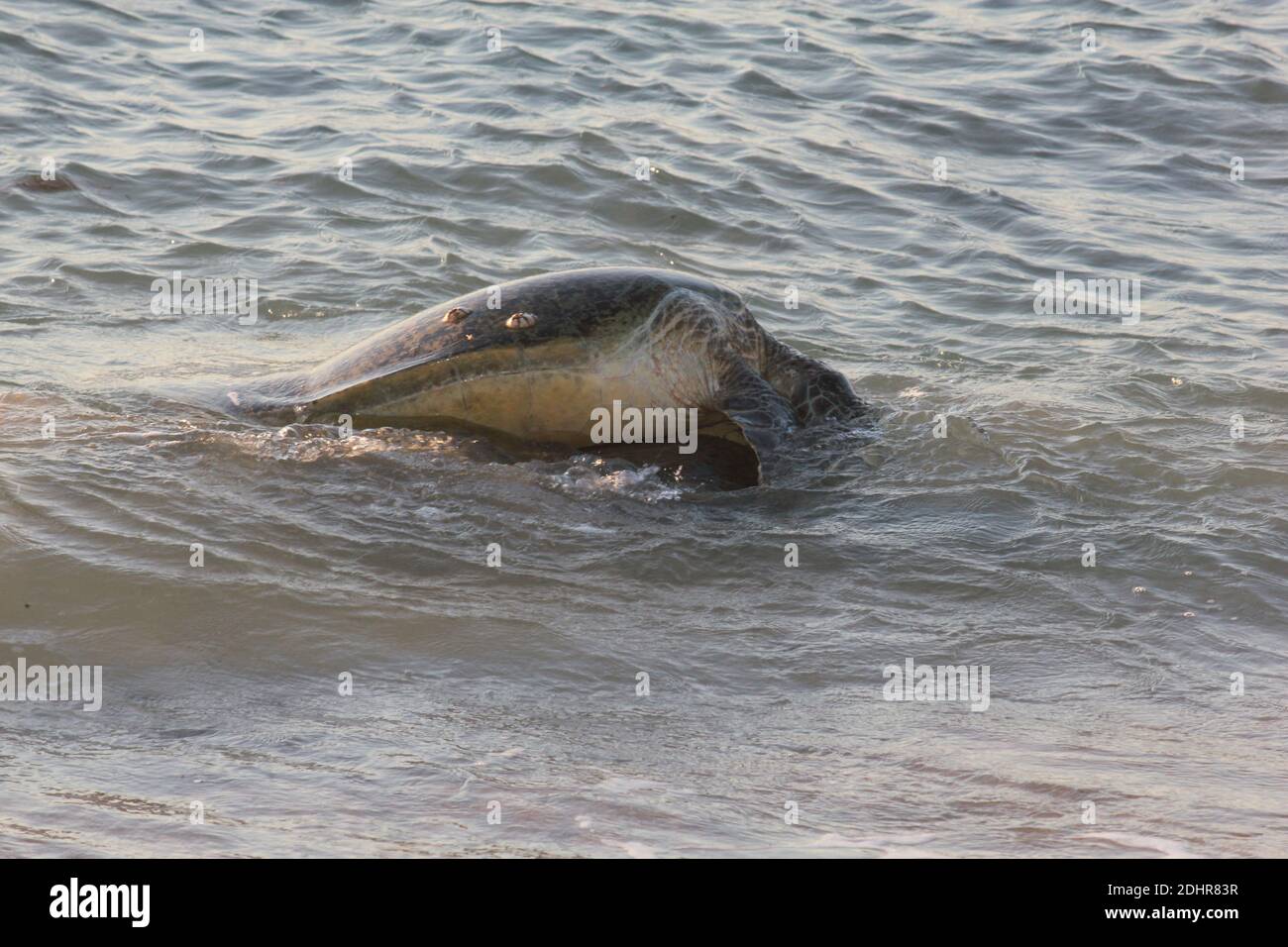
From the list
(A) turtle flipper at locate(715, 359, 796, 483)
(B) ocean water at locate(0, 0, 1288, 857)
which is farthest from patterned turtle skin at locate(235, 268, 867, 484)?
(B) ocean water at locate(0, 0, 1288, 857)

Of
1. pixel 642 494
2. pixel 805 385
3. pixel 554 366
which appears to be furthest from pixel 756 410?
pixel 554 366

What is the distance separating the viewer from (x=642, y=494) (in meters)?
6.17

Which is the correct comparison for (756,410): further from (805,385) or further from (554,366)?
(554,366)

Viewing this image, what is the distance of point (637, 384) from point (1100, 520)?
6.84 ft

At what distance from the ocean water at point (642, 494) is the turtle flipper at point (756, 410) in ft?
0.78

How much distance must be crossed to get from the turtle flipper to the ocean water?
0.24 m

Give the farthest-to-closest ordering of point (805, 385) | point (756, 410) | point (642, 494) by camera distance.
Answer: point (805, 385), point (756, 410), point (642, 494)

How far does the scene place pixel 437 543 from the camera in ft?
18.3

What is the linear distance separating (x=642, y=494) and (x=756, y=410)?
28.1 inches

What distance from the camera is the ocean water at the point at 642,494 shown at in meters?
3.88

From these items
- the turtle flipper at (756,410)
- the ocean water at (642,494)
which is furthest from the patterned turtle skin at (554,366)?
the ocean water at (642,494)

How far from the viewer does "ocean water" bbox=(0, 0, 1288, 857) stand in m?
3.88
